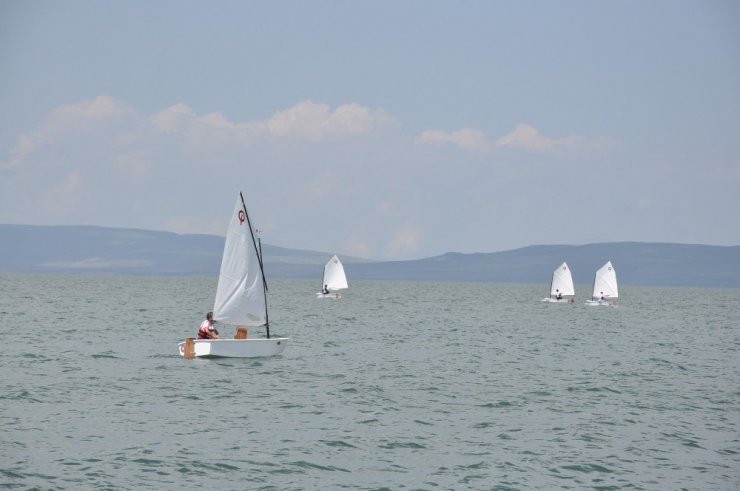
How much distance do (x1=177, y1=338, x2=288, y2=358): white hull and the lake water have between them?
0.56 metres

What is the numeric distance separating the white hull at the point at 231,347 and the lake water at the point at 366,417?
22.0 inches

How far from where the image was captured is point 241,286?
5034cm

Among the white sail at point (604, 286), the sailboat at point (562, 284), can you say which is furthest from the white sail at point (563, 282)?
the white sail at point (604, 286)

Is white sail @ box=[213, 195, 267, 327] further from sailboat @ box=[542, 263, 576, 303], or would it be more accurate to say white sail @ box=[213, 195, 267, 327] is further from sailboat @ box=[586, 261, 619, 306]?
sailboat @ box=[542, 263, 576, 303]

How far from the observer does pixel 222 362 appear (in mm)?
48438

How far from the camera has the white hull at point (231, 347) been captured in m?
47.5

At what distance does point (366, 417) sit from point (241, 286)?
59.2 feet

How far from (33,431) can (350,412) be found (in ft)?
35.6

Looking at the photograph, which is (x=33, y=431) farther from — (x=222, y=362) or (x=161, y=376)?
(x=222, y=362)

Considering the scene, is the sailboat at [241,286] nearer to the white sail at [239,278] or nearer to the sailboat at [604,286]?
the white sail at [239,278]

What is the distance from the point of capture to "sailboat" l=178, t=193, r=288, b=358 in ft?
163

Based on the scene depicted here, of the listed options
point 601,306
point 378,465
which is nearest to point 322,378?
point 378,465

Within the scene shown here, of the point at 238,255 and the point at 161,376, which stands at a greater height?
the point at 238,255

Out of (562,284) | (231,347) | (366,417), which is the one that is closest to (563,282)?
(562,284)
